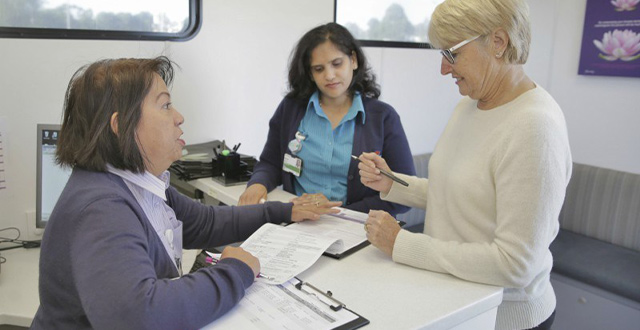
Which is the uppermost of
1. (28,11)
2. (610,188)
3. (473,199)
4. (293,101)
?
(28,11)

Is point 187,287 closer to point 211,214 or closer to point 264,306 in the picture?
point 264,306

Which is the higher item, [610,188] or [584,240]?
[610,188]

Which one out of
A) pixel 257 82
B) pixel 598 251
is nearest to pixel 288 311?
pixel 257 82

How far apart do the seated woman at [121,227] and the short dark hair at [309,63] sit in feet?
3.28

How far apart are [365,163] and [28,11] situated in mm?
1829

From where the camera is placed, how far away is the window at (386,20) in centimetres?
360

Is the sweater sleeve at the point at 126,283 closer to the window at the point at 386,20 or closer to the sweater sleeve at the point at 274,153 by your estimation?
the sweater sleeve at the point at 274,153

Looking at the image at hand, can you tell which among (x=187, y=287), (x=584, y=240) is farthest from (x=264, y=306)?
(x=584, y=240)

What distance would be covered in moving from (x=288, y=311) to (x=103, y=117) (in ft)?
1.97

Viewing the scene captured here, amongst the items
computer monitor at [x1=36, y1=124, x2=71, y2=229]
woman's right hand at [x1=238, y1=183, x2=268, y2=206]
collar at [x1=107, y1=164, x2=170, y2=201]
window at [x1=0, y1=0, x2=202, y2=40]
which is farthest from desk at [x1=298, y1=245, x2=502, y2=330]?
window at [x1=0, y1=0, x2=202, y2=40]

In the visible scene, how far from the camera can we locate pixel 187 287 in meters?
1.04

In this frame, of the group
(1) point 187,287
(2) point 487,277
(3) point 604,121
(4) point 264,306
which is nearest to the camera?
(1) point 187,287

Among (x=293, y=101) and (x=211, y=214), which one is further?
(x=293, y=101)

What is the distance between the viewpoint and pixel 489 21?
4.26 feet
